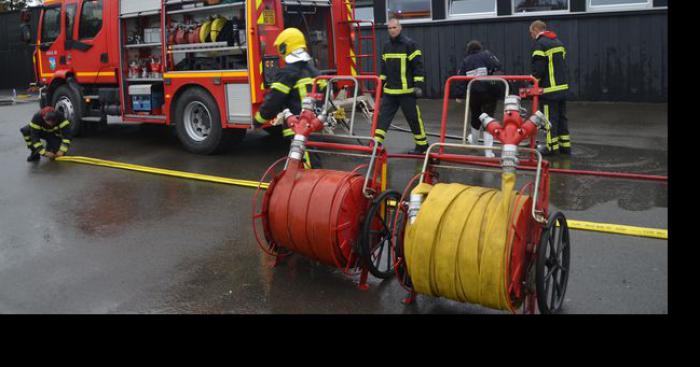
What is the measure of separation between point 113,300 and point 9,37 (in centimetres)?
2294

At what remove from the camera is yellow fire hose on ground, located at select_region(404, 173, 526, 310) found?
3957 millimetres

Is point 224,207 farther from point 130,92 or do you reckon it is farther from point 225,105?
point 130,92

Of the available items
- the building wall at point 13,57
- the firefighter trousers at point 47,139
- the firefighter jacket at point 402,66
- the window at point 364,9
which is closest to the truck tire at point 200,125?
the firefighter trousers at point 47,139

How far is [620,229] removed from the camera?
6.19 m

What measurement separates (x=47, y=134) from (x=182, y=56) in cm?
237

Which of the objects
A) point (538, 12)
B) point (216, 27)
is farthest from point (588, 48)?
point (216, 27)

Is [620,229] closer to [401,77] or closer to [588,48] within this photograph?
[401,77]

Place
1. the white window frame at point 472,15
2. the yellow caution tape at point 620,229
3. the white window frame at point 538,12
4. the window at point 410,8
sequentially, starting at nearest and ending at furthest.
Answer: the yellow caution tape at point 620,229, the white window frame at point 538,12, the white window frame at point 472,15, the window at point 410,8

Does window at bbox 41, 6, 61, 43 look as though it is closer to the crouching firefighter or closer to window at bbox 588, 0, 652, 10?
the crouching firefighter

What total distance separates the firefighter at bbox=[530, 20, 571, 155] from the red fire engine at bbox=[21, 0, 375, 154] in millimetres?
3017

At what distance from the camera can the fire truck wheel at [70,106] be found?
40.9 feet

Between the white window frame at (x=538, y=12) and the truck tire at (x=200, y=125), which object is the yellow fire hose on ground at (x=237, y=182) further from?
the white window frame at (x=538, y=12)

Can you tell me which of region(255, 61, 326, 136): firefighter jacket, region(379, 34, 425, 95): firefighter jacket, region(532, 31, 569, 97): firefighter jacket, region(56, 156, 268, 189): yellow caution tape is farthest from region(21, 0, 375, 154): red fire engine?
region(532, 31, 569, 97): firefighter jacket

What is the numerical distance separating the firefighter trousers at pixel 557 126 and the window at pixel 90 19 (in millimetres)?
A: 7511
